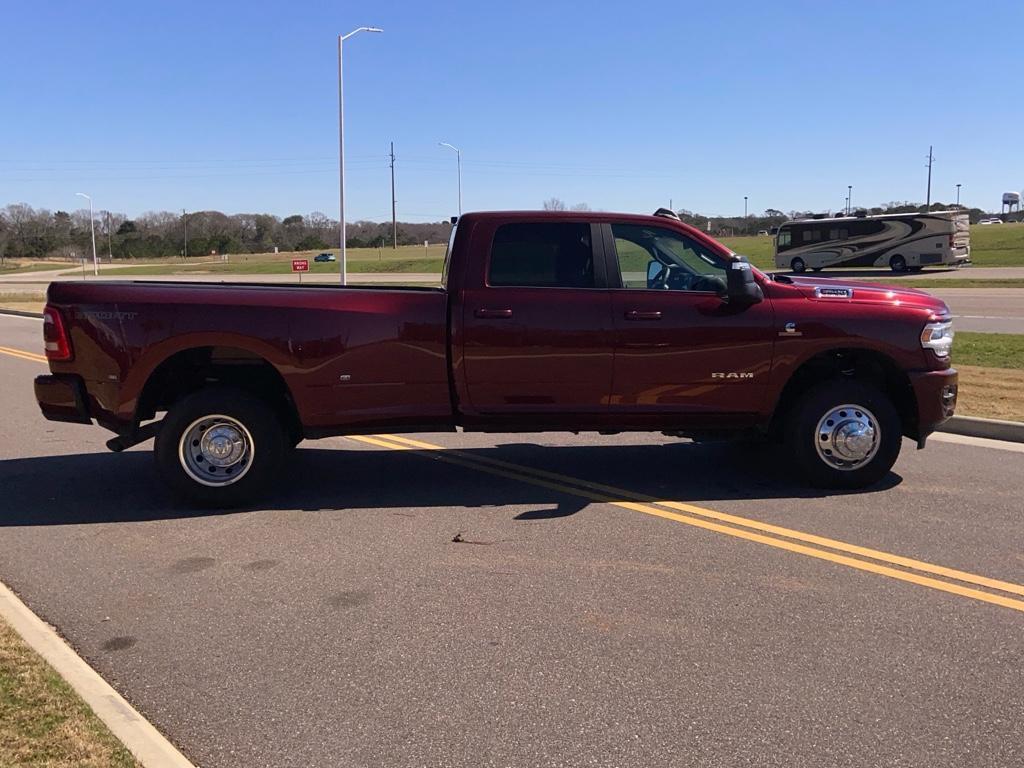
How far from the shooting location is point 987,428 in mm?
8180

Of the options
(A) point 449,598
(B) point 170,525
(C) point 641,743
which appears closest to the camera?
(C) point 641,743

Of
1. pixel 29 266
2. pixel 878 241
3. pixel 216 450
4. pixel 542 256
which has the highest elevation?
pixel 878 241

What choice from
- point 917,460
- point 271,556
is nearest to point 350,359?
point 271,556

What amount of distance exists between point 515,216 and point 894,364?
9.53ft

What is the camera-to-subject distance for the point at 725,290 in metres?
6.09

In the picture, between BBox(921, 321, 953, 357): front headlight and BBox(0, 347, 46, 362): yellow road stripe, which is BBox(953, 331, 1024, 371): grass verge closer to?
BBox(921, 321, 953, 357): front headlight

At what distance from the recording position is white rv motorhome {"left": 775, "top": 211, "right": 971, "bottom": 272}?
41.8 m

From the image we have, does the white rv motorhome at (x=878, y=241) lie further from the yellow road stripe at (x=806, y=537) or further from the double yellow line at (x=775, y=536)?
the yellow road stripe at (x=806, y=537)

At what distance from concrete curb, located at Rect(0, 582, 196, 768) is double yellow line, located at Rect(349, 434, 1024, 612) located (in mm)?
3471

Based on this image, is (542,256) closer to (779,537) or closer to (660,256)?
(660,256)

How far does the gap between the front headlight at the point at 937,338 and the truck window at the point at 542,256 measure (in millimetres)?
2394

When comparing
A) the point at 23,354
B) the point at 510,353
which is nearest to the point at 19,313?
the point at 23,354

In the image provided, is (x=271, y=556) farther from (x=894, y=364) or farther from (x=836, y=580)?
(x=894, y=364)

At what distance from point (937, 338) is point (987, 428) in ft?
Answer: 8.00
